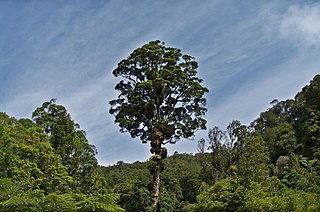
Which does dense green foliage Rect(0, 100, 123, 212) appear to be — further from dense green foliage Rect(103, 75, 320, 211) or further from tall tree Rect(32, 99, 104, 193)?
dense green foliage Rect(103, 75, 320, 211)

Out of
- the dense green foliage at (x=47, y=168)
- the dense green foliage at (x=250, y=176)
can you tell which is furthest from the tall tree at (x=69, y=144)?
the dense green foliage at (x=250, y=176)

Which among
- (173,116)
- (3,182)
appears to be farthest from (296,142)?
(3,182)

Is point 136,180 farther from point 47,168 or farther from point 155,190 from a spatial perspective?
point 47,168

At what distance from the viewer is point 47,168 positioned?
15891mm

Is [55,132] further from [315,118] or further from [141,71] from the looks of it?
[315,118]

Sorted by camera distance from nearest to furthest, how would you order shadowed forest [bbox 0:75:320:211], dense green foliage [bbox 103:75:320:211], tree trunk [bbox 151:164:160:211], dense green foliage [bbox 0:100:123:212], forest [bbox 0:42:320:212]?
1. dense green foliage [bbox 0:100:123:212]
2. shadowed forest [bbox 0:75:320:211]
3. forest [bbox 0:42:320:212]
4. dense green foliage [bbox 103:75:320:211]
5. tree trunk [bbox 151:164:160:211]

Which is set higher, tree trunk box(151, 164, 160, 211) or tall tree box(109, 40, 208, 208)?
tall tree box(109, 40, 208, 208)

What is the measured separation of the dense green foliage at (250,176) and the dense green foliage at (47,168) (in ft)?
9.74

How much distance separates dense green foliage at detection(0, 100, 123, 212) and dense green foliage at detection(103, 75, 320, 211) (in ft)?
9.74

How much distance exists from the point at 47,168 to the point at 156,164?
5568 mm

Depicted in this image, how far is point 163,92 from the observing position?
20641 millimetres

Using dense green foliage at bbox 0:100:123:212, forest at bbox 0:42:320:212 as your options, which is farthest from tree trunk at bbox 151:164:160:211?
dense green foliage at bbox 0:100:123:212

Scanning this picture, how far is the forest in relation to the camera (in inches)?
534

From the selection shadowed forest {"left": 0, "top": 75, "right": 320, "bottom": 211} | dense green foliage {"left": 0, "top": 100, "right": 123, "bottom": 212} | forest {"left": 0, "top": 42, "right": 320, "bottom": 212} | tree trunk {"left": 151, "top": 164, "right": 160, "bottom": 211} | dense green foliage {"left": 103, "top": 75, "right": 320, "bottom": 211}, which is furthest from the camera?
tree trunk {"left": 151, "top": 164, "right": 160, "bottom": 211}
